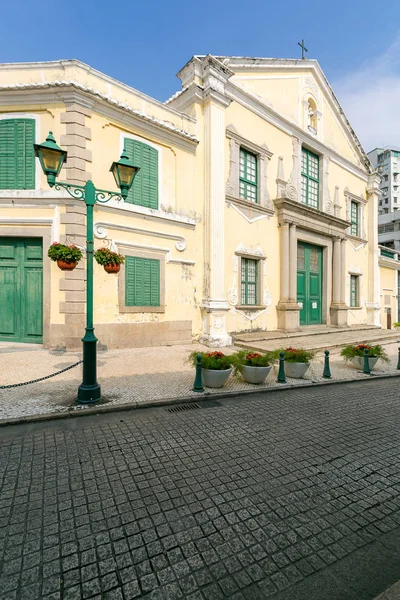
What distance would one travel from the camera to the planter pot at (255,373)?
6.27 meters

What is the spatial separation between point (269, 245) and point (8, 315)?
10.8 metres

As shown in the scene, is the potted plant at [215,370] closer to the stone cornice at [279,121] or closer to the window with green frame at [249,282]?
the window with green frame at [249,282]

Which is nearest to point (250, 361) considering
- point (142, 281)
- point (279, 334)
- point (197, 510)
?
point (197, 510)

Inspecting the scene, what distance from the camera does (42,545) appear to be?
2088mm

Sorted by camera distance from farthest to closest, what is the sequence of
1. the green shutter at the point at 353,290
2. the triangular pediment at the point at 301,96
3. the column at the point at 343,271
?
the green shutter at the point at 353,290 < the column at the point at 343,271 < the triangular pediment at the point at 301,96

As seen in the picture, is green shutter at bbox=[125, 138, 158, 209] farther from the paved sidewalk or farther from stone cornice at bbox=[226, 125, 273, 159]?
the paved sidewalk

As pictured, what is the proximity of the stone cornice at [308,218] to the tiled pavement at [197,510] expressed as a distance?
11.2 meters

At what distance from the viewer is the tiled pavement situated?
1.86 m

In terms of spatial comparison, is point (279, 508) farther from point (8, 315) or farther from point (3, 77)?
point (3, 77)

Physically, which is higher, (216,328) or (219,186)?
(219,186)

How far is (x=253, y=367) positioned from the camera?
6.28m

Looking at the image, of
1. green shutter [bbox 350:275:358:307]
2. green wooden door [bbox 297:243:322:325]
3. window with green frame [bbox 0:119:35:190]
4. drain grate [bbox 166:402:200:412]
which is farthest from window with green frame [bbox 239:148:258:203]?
drain grate [bbox 166:402:200:412]

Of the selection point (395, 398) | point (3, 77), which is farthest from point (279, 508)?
point (3, 77)

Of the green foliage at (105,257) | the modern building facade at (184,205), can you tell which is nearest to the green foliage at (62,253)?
the green foliage at (105,257)
